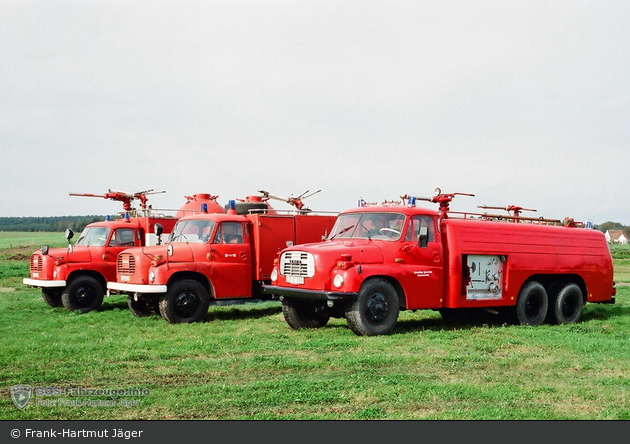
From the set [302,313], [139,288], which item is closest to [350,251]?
[302,313]

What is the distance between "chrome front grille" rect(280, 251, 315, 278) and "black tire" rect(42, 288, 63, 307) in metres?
8.56

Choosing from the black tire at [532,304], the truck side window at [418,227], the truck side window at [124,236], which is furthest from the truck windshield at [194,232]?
the black tire at [532,304]

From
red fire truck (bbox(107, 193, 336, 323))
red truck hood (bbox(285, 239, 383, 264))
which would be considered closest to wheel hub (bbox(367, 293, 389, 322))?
red truck hood (bbox(285, 239, 383, 264))

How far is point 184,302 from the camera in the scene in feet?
45.8

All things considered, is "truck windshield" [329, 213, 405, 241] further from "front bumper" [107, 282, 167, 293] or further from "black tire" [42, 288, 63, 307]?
"black tire" [42, 288, 63, 307]

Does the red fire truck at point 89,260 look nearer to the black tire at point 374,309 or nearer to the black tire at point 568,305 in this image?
the black tire at point 374,309

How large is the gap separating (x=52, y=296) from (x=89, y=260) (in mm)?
1771

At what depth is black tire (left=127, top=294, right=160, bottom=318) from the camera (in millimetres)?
14992

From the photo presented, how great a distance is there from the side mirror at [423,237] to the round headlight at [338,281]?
186 centimetres

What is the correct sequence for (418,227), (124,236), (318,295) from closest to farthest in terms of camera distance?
(318,295), (418,227), (124,236)

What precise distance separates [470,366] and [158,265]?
7.43m

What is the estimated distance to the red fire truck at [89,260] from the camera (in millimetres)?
16750

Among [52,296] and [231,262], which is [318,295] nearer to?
[231,262]

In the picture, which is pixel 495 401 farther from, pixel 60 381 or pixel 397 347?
pixel 60 381
